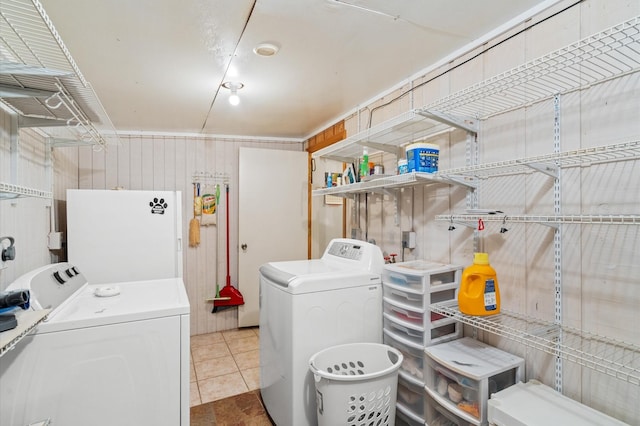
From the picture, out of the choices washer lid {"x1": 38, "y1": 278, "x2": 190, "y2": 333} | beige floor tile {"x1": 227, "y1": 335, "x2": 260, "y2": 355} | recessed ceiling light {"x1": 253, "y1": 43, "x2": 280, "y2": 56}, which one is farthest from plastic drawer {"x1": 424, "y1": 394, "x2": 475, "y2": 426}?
beige floor tile {"x1": 227, "y1": 335, "x2": 260, "y2": 355}

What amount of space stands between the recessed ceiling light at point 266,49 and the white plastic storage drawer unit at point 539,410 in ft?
6.42

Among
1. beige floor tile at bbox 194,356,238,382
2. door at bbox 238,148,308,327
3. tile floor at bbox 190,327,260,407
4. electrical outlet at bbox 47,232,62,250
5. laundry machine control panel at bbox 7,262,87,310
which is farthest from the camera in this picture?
door at bbox 238,148,308,327

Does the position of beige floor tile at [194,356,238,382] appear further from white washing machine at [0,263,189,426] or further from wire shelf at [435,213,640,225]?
wire shelf at [435,213,640,225]

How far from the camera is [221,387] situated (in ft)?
8.33

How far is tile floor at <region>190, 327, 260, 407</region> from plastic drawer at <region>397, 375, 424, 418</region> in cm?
124

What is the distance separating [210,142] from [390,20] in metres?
2.72

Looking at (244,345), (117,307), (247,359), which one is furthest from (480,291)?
(244,345)

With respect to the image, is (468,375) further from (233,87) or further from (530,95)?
(233,87)

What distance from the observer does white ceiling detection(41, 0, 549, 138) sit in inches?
57.8

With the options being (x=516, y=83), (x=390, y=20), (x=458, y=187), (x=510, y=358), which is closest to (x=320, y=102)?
(x=390, y=20)

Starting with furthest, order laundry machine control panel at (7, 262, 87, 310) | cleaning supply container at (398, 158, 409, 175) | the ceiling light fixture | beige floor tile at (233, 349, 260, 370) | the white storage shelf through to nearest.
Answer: beige floor tile at (233, 349, 260, 370) < the ceiling light fixture < cleaning supply container at (398, 158, 409, 175) < laundry machine control panel at (7, 262, 87, 310) < the white storage shelf

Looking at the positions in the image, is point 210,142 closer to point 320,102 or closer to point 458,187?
point 320,102

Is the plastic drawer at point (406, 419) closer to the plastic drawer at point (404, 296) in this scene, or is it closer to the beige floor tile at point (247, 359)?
the plastic drawer at point (404, 296)

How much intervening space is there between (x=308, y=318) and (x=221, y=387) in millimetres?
1357
